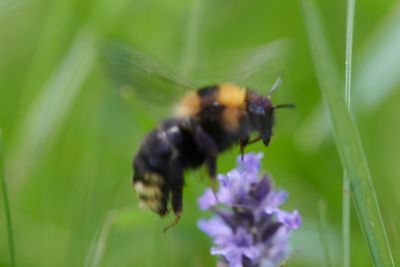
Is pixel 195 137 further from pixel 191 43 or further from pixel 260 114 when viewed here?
pixel 191 43

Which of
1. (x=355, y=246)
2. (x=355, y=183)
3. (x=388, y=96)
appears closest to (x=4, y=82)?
(x=388, y=96)

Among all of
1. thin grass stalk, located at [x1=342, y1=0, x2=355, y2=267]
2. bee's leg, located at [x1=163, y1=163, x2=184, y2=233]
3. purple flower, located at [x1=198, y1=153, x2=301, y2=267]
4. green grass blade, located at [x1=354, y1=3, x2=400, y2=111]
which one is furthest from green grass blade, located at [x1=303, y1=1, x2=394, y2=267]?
green grass blade, located at [x1=354, y1=3, x2=400, y2=111]

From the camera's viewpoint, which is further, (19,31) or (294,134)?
(19,31)

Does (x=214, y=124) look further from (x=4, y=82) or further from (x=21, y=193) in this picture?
(x=4, y=82)

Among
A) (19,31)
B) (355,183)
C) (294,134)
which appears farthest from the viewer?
(19,31)

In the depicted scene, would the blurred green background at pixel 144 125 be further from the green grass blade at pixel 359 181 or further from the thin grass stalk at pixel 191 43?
the green grass blade at pixel 359 181

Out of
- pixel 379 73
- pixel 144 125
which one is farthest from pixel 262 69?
pixel 379 73
